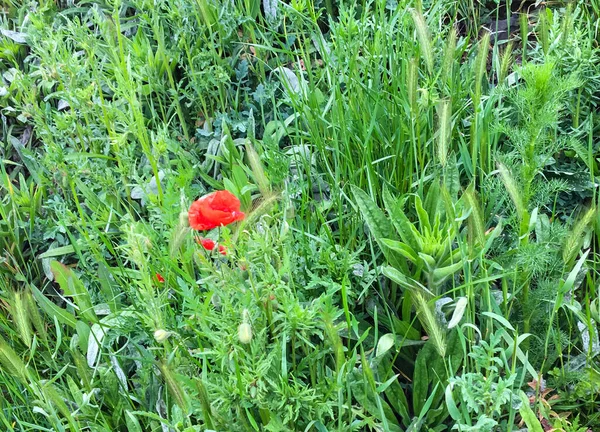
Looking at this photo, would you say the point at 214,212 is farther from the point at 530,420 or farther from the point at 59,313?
A: the point at 59,313

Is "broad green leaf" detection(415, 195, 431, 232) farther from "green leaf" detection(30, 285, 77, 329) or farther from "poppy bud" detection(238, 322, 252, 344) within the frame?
"green leaf" detection(30, 285, 77, 329)

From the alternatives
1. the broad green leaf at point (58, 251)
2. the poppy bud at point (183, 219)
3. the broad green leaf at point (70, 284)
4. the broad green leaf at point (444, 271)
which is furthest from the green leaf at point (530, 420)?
the broad green leaf at point (58, 251)

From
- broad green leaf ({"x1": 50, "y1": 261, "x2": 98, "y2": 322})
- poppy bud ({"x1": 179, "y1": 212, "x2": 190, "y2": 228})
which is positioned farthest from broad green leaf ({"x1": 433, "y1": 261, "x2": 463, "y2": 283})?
broad green leaf ({"x1": 50, "y1": 261, "x2": 98, "y2": 322})

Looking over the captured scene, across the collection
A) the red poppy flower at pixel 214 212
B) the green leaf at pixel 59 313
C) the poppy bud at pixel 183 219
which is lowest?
the green leaf at pixel 59 313

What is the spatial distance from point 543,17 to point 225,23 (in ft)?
3.52

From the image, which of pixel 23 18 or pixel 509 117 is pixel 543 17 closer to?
pixel 509 117

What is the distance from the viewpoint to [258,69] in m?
2.44

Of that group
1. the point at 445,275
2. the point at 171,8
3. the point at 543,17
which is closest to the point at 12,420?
the point at 445,275

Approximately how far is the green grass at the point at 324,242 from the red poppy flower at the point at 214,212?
5cm

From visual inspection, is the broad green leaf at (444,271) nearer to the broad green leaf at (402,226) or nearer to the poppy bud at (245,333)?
the broad green leaf at (402,226)

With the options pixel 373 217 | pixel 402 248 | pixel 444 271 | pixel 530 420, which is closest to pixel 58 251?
pixel 373 217

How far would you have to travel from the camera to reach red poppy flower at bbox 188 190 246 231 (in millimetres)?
1361

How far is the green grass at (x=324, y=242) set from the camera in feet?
4.46

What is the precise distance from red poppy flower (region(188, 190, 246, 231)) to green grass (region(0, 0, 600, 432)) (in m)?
0.05
